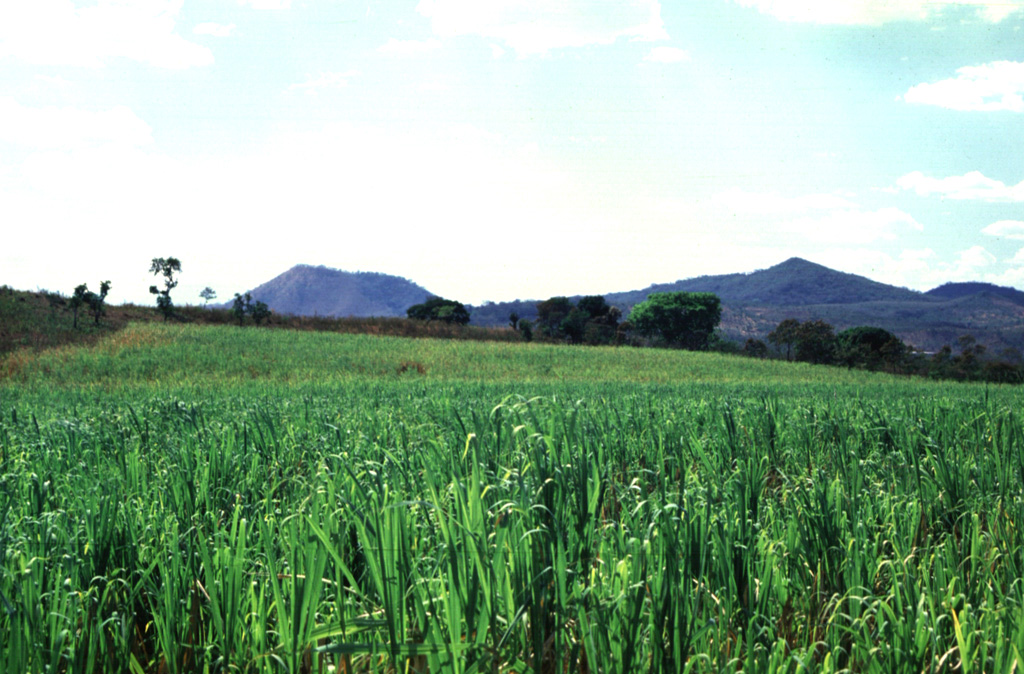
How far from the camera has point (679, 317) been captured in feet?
320

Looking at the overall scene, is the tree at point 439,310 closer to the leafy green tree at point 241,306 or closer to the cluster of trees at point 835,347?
the leafy green tree at point 241,306

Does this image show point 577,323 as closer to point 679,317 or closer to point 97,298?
point 679,317

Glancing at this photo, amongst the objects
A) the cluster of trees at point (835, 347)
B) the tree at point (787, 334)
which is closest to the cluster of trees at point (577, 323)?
the cluster of trees at point (835, 347)

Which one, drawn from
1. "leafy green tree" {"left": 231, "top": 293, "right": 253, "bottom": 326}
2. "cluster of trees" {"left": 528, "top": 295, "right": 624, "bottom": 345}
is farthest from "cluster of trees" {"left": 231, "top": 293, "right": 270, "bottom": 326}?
"cluster of trees" {"left": 528, "top": 295, "right": 624, "bottom": 345}

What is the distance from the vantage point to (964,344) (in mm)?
55250

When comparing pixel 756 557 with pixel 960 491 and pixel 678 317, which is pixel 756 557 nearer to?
pixel 960 491

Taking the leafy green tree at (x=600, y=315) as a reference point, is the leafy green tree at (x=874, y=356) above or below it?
below

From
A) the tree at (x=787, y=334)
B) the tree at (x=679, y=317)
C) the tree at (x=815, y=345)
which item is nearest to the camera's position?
the tree at (x=815, y=345)

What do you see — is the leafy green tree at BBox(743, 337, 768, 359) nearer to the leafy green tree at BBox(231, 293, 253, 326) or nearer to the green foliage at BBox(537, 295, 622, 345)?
the green foliage at BBox(537, 295, 622, 345)

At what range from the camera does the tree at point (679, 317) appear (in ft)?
315

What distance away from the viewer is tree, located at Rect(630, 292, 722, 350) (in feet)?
315

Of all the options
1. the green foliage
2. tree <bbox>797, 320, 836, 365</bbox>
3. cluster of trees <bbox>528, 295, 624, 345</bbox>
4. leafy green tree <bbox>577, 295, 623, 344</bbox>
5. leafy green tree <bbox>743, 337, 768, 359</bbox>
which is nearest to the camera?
leafy green tree <bbox>743, 337, 768, 359</bbox>

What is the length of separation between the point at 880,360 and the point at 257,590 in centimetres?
6221

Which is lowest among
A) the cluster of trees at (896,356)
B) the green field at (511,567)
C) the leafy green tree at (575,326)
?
the cluster of trees at (896,356)
